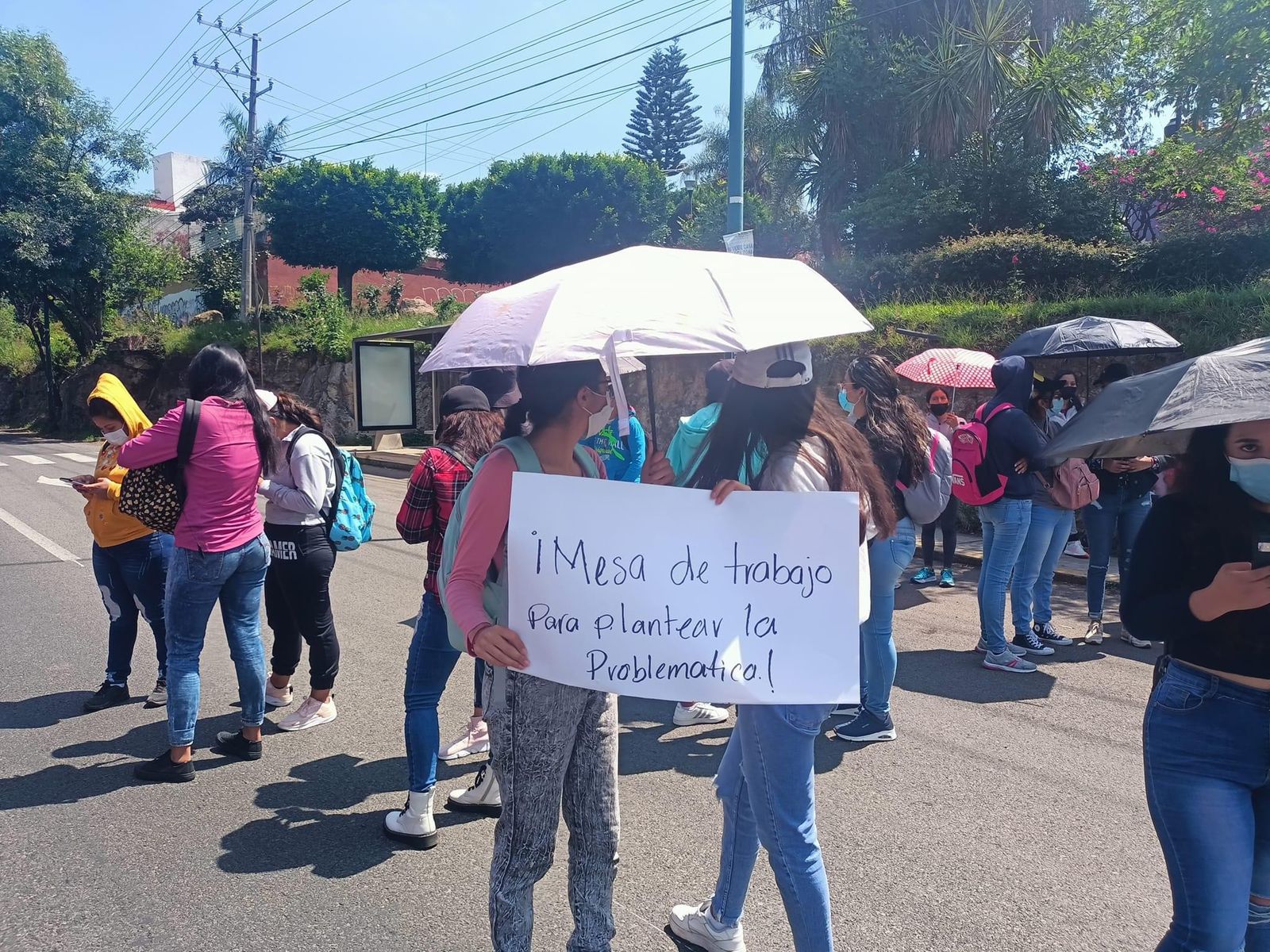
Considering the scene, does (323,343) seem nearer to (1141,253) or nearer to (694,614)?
(1141,253)

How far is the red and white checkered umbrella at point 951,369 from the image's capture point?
838 cm

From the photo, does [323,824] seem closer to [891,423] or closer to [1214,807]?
[891,423]

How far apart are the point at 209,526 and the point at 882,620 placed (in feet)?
9.85

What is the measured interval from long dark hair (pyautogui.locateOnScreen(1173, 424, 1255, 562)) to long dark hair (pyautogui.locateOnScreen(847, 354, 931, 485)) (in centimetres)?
208

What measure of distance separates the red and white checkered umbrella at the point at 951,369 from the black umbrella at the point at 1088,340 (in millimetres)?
661

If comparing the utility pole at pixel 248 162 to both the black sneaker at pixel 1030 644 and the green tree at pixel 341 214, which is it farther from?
the black sneaker at pixel 1030 644

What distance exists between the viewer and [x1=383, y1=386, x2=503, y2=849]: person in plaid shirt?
11.5 feet

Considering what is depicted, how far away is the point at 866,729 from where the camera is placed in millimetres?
4570

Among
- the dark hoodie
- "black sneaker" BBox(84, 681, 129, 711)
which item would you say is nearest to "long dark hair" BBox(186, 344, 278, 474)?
"black sneaker" BBox(84, 681, 129, 711)

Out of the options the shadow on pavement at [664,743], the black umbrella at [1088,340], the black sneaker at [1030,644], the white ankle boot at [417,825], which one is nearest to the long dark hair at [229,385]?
the white ankle boot at [417,825]

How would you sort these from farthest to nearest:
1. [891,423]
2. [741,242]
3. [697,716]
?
[741,242] < [697,716] < [891,423]

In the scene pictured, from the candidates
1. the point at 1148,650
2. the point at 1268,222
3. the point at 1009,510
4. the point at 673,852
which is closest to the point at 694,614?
the point at 673,852

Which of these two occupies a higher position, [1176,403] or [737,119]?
[737,119]

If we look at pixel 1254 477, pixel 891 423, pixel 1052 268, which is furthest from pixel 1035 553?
pixel 1052 268
